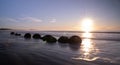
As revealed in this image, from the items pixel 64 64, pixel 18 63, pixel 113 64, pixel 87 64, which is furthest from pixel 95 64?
pixel 18 63

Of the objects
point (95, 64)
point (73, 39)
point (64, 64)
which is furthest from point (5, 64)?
point (73, 39)

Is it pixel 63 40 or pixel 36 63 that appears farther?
pixel 63 40

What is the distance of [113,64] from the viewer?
33.9 ft

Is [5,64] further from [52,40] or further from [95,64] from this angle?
[52,40]

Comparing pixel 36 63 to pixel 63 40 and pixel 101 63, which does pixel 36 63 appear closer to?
pixel 101 63

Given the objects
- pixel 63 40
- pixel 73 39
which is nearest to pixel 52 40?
pixel 63 40

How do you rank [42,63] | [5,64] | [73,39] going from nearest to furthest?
[5,64], [42,63], [73,39]

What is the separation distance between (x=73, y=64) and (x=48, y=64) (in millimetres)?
1913

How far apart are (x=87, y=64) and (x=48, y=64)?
118 inches

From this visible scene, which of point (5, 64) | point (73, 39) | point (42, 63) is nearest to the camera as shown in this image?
point (5, 64)

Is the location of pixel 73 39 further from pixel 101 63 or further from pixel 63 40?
pixel 101 63

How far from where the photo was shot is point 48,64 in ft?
32.7

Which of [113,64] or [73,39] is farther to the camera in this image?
[73,39]

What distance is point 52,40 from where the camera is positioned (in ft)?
98.2
